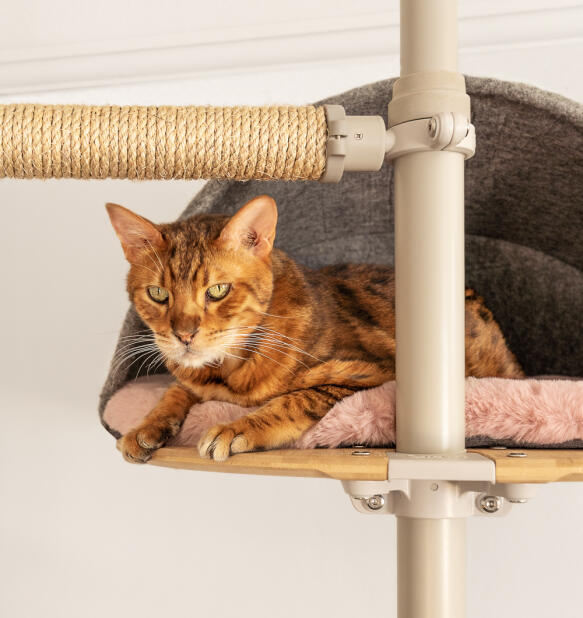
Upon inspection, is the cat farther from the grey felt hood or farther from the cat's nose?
the grey felt hood

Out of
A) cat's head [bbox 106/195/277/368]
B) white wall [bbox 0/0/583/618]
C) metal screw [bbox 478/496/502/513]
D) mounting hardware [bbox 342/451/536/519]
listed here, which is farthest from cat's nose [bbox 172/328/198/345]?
white wall [bbox 0/0/583/618]

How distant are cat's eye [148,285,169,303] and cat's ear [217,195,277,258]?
0.09 meters

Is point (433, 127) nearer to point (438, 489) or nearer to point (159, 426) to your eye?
point (438, 489)

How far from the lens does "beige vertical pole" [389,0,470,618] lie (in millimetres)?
578

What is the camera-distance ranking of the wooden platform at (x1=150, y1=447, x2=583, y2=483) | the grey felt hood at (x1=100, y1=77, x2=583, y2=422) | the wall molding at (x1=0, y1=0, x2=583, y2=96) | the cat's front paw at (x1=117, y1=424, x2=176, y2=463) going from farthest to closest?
the wall molding at (x1=0, y1=0, x2=583, y2=96) < the grey felt hood at (x1=100, y1=77, x2=583, y2=422) < the cat's front paw at (x1=117, y1=424, x2=176, y2=463) < the wooden platform at (x1=150, y1=447, x2=583, y2=483)

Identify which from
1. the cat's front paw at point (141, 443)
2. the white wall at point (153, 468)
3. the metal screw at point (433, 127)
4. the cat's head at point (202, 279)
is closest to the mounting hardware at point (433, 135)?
the metal screw at point (433, 127)

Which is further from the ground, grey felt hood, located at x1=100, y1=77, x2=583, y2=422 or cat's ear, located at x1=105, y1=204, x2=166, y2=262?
grey felt hood, located at x1=100, y1=77, x2=583, y2=422

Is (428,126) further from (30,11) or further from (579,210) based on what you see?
(30,11)

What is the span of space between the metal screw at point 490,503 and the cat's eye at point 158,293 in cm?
41

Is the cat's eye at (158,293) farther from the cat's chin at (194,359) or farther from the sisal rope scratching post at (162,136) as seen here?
the sisal rope scratching post at (162,136)

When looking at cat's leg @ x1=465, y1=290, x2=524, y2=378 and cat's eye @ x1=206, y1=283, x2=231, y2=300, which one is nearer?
cat's eye @ x1=206, y1=283, x2=231, y2=300

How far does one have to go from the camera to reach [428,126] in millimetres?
574

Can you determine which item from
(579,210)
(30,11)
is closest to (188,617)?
(579,210)

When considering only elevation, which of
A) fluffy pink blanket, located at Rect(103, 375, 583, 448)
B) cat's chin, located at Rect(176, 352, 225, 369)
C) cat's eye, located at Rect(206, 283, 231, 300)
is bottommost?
fluffy pink blanket, located at Rect(103, 375, 583, 448)
